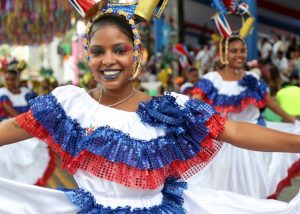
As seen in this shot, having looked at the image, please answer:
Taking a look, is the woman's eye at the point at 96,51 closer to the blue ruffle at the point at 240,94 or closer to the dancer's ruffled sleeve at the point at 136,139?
the dancer's ruffled sleeve at the point at 136,139

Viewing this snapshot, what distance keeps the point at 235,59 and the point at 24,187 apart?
145 inches

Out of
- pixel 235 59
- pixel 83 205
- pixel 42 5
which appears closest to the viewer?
pixel 83 205

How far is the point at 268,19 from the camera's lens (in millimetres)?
19469

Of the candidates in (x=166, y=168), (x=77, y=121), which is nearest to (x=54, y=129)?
(x=77, y=121)

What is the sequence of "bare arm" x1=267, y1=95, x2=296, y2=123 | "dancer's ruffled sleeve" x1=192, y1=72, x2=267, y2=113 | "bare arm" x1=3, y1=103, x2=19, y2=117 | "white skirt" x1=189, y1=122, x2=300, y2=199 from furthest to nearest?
"bare arm" x1=3, y1=103, x2=19, y2=117 < "dancer's ruffled sleeve" x1=192, y1=72, x2=267, y2=113 < "bare arm" x1=267, y1=95, x2=296, y2=123 < "white skirt" x1=189, y1=122, x2=300, y2=199

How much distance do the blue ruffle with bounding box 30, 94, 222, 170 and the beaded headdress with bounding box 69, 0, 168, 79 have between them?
0.26 m

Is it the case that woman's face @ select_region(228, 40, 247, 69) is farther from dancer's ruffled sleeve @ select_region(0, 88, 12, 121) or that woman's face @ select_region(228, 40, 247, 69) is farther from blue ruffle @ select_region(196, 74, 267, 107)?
dancer's ruffled sleeve @ select_region(0, 88, 12, 121)

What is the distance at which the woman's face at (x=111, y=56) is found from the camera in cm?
272

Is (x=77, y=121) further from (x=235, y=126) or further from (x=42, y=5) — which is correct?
(x=42, y=5)

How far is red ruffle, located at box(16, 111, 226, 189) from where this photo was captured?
2.67 m

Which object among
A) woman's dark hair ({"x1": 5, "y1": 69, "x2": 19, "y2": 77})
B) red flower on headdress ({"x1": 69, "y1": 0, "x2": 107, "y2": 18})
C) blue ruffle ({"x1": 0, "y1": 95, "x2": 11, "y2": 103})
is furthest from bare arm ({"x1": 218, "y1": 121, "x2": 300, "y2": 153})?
woman's dark hair ({"x1": 5, "y1": 69, "x2": 19, "y2": 77})

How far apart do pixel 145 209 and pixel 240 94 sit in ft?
10.8

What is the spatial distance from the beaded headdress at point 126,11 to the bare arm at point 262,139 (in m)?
0.56

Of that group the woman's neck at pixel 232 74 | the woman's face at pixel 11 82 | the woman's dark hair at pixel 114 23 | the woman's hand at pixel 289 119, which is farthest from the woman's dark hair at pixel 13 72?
the woman's dark hair at pixel 114 23
